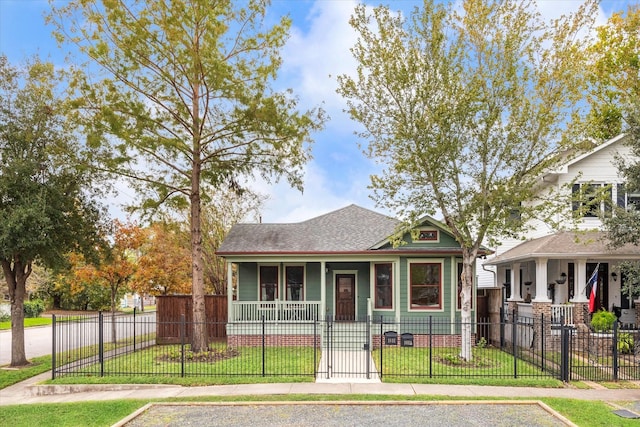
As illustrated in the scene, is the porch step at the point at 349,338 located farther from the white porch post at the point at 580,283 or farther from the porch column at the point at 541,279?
the white porch post at the point at 580,283

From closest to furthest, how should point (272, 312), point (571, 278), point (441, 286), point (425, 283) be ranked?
point (441, 286) → point (425, 283) → point (272, 312) → point (571, 278)

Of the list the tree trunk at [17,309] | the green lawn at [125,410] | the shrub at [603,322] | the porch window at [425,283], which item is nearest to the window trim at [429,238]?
the porch window at [425,283]

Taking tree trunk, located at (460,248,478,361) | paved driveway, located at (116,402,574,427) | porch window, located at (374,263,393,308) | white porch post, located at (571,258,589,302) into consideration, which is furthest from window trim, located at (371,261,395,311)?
paved driveway, located at (116,402,574,427)

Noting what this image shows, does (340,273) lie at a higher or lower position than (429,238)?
lower

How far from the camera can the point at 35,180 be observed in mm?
15141

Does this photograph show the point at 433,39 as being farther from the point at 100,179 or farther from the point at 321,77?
the point at 100,179

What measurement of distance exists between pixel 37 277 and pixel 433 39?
1563 inches

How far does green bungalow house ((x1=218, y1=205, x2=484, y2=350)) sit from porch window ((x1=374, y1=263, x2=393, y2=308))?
38mm

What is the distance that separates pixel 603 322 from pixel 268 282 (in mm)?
12088

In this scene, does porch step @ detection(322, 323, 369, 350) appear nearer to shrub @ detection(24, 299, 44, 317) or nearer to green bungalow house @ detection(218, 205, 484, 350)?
green bungalow house @ detection(218, 205, 484, 350)

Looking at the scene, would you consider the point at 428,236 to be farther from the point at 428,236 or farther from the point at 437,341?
the point at 437,341

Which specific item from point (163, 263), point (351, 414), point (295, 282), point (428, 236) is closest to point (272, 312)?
point (295, 282)

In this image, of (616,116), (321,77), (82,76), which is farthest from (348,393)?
(616,116)

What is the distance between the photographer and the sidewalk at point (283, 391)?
10.7 meters
